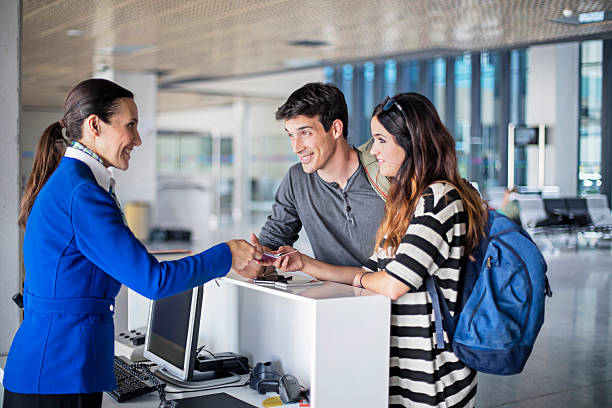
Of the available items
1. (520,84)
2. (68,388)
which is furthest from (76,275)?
(520,84)

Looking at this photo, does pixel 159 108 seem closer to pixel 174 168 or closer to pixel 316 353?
pixel 174 168

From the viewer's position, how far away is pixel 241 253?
2059mm

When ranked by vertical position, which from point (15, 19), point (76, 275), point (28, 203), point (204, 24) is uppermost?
point (204, 24)

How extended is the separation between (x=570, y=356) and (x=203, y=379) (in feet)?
15.4

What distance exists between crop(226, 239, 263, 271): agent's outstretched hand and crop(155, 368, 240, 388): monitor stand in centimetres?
71

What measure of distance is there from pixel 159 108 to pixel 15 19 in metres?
21.1

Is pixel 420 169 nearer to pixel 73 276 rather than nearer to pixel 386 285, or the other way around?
pixel 386 285

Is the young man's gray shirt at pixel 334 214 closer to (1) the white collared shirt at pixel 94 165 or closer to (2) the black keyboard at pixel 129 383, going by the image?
(2) the black keyboard at pixel 129 383

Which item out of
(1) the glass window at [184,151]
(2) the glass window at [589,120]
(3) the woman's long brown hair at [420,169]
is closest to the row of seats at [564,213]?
(2) the glass window at [589,120]

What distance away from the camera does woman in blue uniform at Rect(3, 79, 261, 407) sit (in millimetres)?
1811

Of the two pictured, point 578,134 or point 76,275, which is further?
point 578,134

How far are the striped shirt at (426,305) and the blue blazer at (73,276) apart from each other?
2.27 feet

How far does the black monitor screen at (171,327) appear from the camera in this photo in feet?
8.38

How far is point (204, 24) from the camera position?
8.93m
